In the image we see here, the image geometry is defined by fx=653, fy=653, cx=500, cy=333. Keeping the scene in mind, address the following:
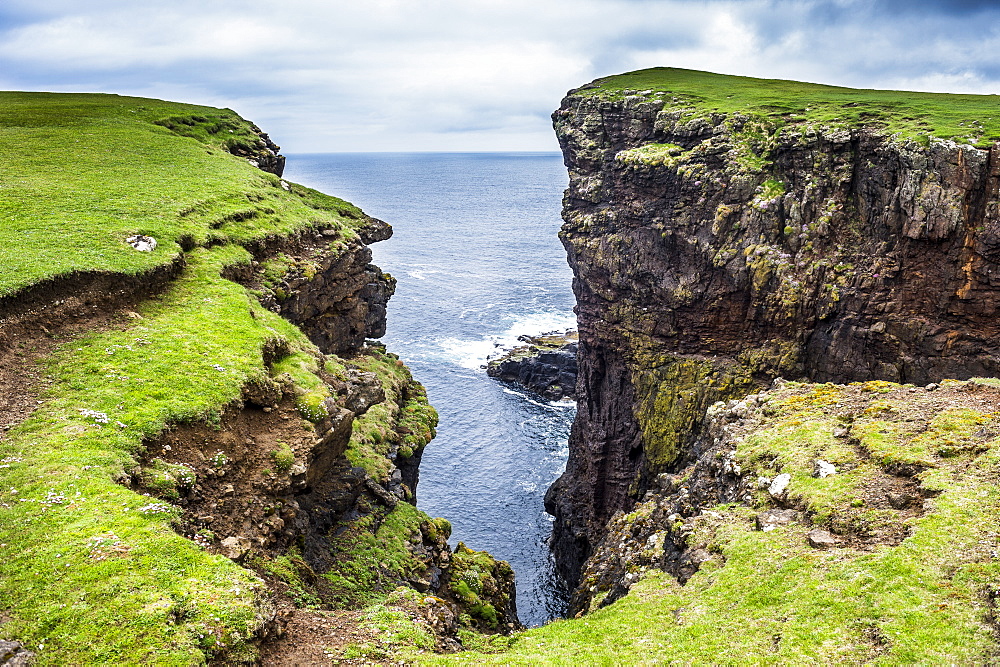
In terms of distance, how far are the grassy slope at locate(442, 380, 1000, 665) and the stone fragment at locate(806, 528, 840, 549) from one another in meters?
0.29

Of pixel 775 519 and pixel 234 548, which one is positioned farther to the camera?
pixel 775 519

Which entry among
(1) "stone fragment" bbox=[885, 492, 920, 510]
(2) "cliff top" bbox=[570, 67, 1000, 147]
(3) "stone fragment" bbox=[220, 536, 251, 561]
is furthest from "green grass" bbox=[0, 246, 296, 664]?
(2) "cliff top" bbox=[570, 67, 1000, 147]

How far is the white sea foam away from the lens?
119312mm

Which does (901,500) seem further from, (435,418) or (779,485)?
(435,418)

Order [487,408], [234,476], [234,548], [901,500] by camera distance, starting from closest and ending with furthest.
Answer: [234,548]
[901,500]
[234,476]
[487,408]

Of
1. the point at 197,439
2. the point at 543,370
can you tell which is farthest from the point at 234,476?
the point at 543,370

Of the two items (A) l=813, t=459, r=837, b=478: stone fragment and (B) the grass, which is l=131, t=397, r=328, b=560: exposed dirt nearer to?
(B) the grass

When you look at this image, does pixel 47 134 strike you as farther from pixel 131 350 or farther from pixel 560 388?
pixel 560 388

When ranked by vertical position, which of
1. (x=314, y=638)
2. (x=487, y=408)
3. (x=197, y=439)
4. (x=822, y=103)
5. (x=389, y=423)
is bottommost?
(x=487, y=408)

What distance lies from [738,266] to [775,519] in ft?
130

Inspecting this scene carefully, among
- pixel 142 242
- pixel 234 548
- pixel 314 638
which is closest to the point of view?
pixel 314 638

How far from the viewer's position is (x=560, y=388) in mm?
109750

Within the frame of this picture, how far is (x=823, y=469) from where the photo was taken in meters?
23.0

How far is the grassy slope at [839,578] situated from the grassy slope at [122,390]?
8.22 meters
